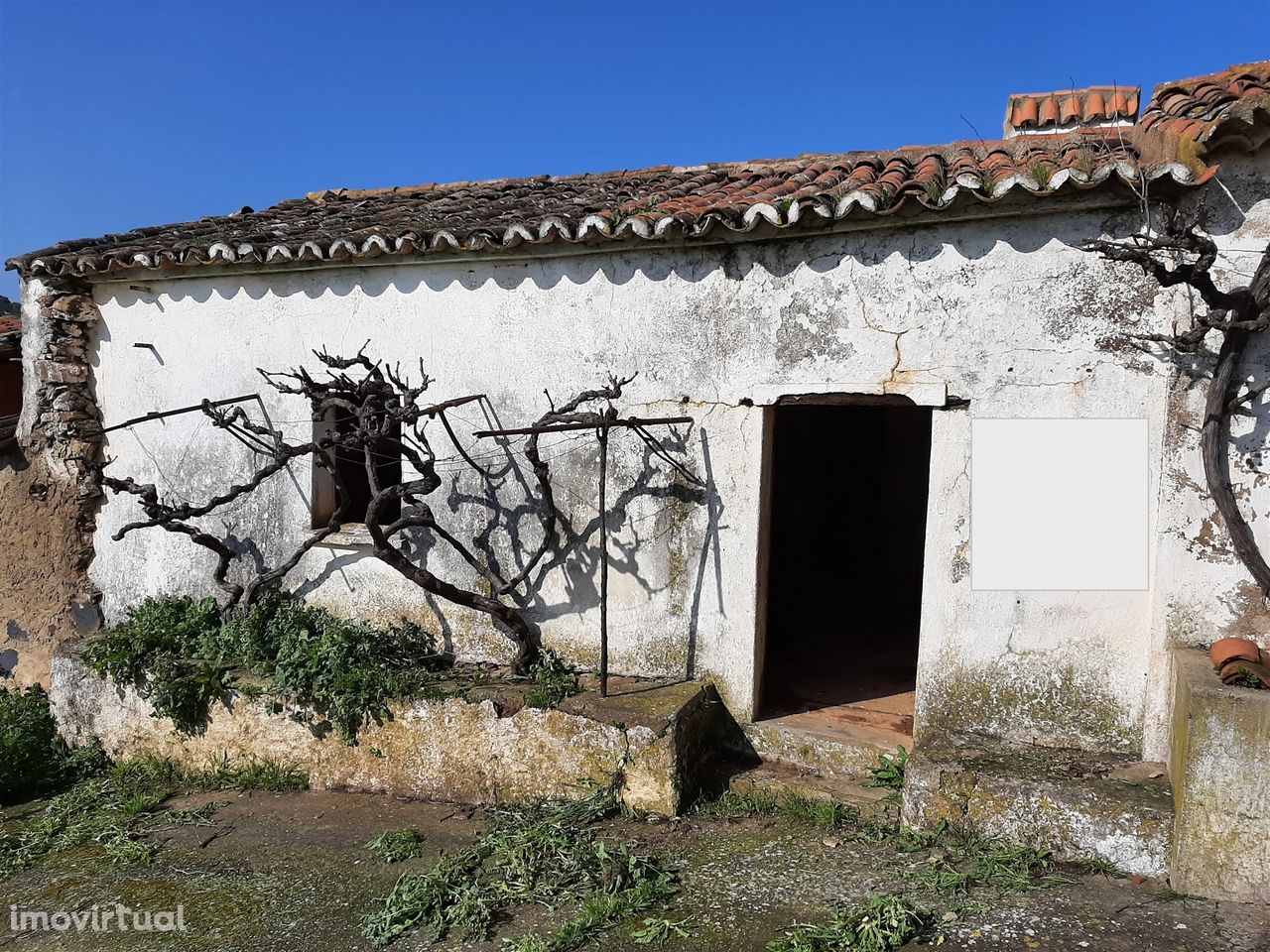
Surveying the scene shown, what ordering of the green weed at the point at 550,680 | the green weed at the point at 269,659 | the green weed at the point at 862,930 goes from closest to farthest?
1. the green weed at the point at 862,930
2. the green weed at the point at 550,680
3. the green weed at the point at 269,659

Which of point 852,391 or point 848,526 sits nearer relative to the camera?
point 852,391

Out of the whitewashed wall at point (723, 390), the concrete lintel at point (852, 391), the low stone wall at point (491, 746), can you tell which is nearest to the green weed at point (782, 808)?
the low stone wall at point (491, 746)

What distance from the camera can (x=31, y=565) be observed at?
23.4 ft

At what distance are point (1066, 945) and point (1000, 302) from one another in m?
3.20

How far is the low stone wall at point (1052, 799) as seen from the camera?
4117 mm

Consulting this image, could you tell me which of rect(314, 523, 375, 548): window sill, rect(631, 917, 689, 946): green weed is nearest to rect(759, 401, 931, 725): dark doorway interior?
rect(314, 523, 375, 548): window sill

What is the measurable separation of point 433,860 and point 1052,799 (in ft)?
10.9

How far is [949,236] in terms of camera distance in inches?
192

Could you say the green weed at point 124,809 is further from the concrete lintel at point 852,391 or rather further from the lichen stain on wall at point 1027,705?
the lichen stain on wall at point 1027,705

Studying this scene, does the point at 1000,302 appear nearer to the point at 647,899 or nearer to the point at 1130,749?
the point at 1130,749

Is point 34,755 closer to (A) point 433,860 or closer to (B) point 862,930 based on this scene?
(A) point 433,860

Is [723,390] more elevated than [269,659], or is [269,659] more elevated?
[723,390]

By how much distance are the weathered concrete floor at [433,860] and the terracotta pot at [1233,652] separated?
110cm

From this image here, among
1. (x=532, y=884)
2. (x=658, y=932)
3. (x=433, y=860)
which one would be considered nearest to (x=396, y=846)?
(x=433, y=860)
